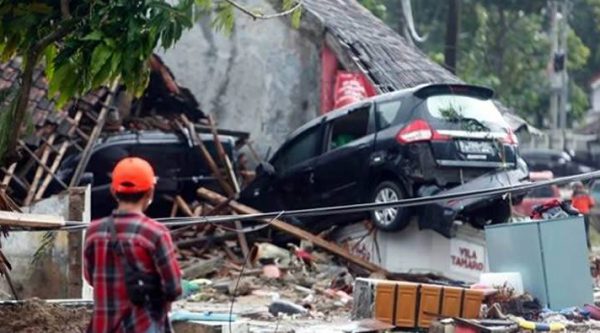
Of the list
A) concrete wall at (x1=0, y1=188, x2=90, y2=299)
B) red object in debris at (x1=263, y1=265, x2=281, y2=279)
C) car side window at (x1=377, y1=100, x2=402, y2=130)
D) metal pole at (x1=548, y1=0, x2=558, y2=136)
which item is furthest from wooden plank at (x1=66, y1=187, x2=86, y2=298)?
metal pole at (x1=548, y1=0, x2=558, y2=136)

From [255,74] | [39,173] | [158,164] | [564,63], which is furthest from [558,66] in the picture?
[39,173]

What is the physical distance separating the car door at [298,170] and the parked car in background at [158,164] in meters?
1.36

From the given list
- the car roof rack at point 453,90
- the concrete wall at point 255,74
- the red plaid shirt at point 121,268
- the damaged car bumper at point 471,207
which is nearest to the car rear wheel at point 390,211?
the damaged car bumper at point 471,207

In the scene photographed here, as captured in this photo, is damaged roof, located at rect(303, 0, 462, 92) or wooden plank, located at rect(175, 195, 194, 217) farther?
damaged roof, located at rect(303, 0, 462, 92)

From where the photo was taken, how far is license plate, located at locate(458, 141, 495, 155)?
1406 centimetres

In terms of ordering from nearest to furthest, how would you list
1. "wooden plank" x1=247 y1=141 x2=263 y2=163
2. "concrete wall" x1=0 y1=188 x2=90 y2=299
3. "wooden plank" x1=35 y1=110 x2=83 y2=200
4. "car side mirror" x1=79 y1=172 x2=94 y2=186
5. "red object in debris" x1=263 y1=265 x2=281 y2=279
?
"concrete wall" x1=0 y1=188 x2=90 y2=299
"red object in debris" x1=263 y1=265 x2=281 y2=279
"wooden plank" x1=35 y1=110 x2=83 y2=200
"car side mirror" x1=79 y1=172 x2=94 y2=186
"wooden plank" x1=247 y1=141 x2=263 y2=163

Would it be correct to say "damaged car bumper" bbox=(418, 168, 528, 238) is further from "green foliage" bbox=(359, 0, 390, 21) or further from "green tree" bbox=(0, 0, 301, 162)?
"green foliage" bbox=(359, 0, 390, 21)

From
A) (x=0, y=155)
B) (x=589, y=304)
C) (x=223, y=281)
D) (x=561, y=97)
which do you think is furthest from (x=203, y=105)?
(x=561, y=97)

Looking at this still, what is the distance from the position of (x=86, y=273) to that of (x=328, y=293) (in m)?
7.51

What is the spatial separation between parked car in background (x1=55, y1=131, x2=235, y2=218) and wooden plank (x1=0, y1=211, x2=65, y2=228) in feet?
24.9

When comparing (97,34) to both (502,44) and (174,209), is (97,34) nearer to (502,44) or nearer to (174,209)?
(174,209)

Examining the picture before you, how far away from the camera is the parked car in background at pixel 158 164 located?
16.0 meters

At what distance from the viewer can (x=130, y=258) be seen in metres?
5.76

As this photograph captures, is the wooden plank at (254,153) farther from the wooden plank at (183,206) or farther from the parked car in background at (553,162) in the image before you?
the parked car in background at (553,162)
